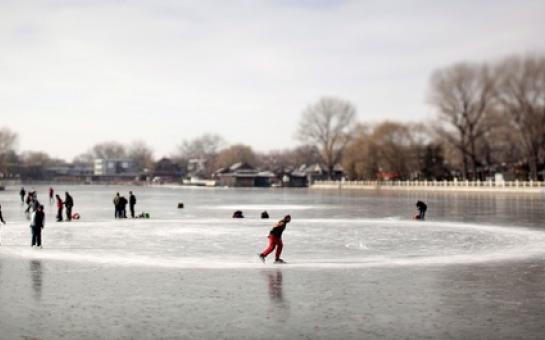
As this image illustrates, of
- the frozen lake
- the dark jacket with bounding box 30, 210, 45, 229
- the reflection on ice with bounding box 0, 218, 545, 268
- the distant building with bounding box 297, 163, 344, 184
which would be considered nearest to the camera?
the frozen lake

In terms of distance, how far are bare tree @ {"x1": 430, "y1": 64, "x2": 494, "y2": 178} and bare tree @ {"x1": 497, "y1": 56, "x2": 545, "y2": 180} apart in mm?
2680

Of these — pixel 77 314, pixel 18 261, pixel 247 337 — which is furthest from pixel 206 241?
pixel 247 337

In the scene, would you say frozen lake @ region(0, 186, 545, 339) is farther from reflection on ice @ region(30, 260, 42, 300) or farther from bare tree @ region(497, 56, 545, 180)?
bare tree @ region(497, 56, 545, 180)

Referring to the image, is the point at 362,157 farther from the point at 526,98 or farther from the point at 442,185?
the point at 526,98

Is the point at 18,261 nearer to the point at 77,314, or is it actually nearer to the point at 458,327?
the point at 77,314

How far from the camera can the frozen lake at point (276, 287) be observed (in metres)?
9.36

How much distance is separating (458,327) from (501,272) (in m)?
5.97

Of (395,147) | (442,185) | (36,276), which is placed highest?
(395,147)

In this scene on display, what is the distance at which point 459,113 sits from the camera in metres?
86.8

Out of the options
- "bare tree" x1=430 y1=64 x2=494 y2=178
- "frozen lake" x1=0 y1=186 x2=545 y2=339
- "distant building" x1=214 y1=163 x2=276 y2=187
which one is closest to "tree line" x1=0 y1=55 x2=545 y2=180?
"bare tree" x1=430 y1=64 x2=494 y2=178

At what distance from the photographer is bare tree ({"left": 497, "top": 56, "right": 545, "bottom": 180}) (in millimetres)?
75375

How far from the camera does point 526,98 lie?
251 ft

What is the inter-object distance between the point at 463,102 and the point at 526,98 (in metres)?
10.3

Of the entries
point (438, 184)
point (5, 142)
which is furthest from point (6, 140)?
point (438, 184)
